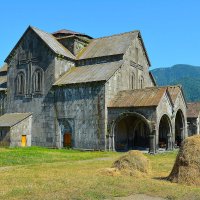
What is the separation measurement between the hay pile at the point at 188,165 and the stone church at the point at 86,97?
16475 mm

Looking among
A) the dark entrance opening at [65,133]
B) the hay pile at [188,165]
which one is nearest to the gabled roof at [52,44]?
the dark entrance opening at [65,133]

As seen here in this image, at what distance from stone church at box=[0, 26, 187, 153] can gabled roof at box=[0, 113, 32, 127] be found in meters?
0.12

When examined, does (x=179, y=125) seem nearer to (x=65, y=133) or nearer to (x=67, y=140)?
(x=67, y=140)

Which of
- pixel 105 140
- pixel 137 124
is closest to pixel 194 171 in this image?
pixel 105 140

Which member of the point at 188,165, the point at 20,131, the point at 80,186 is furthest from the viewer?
the point at 20,131

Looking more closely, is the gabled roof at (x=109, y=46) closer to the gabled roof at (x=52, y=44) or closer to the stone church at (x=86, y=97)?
the stone church at (x=86, y=97)

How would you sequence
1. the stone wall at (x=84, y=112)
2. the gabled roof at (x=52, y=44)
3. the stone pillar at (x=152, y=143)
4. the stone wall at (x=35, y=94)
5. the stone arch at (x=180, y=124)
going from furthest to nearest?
the gabled roof at (x=52, y=44) < the stone arch at (x=180, y=124) < the stone wall at (x=35, y=94) < the stone wall at (x=84, y=112) < the stone pillar at (x=152, y=143)

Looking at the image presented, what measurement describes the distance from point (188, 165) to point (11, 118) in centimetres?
2907

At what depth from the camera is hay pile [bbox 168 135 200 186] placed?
46.6 feet

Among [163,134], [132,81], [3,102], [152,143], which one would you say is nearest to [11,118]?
[3,102]

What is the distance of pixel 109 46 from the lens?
41.1 m

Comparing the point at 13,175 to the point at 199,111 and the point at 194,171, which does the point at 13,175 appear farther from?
the point at 199,111

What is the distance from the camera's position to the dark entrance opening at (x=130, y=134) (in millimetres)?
36675

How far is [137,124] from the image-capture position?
129 ft
